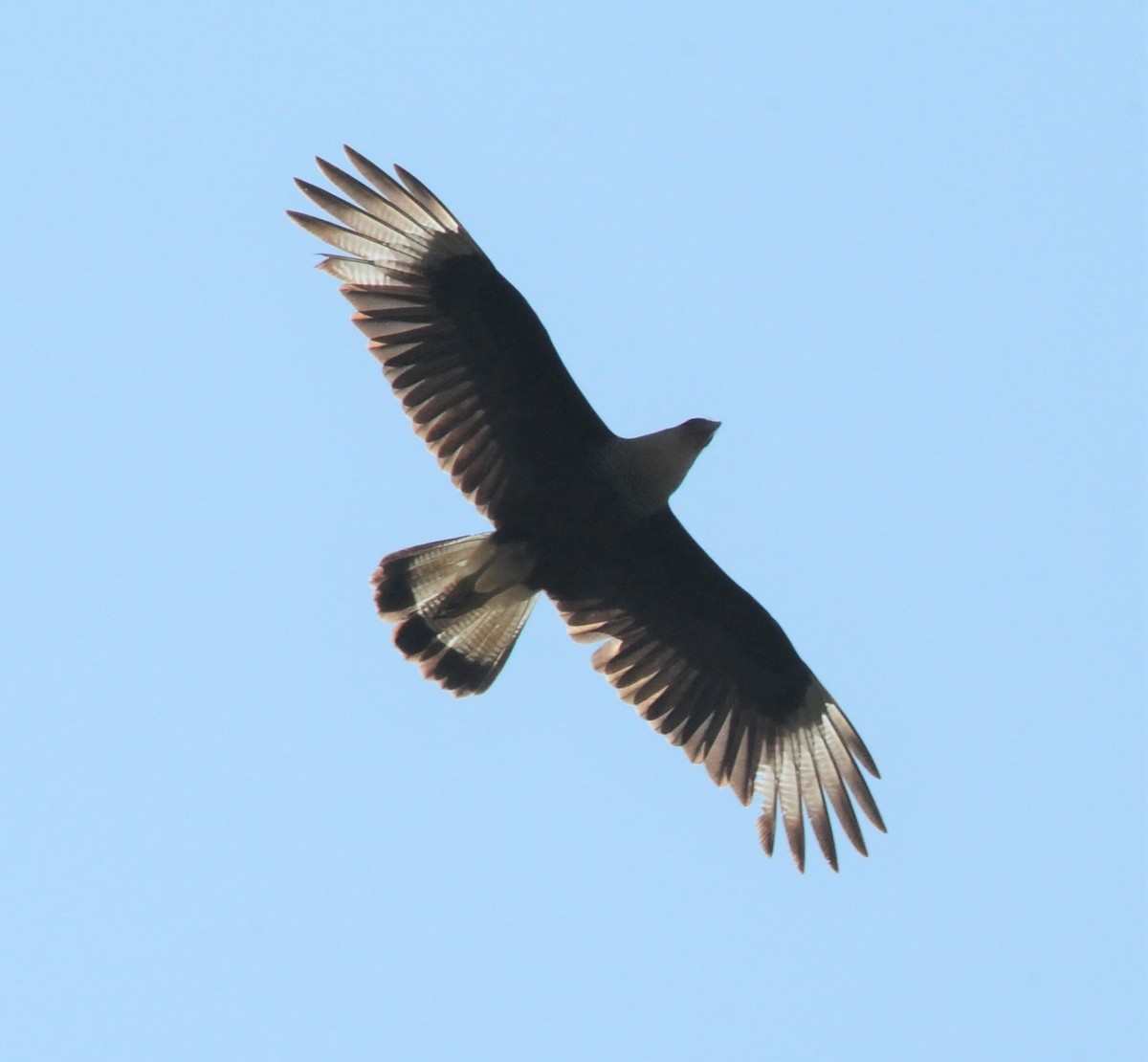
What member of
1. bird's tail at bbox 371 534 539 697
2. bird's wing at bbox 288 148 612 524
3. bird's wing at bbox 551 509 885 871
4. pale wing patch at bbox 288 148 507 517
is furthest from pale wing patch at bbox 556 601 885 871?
pale wing patch at bbox 288 148 507 517

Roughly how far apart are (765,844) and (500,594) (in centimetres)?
161

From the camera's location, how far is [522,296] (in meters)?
7.90

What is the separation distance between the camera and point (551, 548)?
8.23m

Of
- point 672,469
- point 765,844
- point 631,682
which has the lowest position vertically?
point 765,844

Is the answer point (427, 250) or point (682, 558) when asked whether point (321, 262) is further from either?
point (682, 558)

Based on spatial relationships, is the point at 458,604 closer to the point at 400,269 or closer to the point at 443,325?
the point at 443,325

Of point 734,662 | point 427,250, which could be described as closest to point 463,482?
point 427,250

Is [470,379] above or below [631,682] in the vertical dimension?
above

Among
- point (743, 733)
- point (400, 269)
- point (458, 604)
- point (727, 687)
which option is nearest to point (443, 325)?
point (400, 269)

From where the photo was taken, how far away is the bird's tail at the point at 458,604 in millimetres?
8219

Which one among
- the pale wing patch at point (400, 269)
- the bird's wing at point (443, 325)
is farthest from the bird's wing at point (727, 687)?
the pale wing patch at point (400, 269)

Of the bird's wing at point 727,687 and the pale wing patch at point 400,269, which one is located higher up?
the pale wing patch at point 400,269

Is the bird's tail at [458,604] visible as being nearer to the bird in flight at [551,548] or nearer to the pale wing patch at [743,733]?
the bird in flight at [551,548]

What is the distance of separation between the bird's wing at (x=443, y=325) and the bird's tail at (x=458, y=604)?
0.34m
